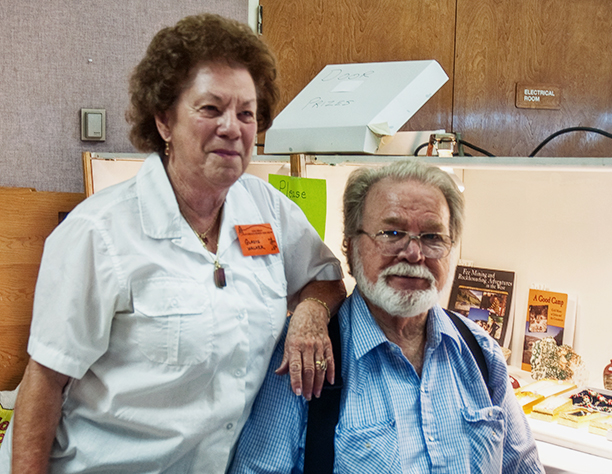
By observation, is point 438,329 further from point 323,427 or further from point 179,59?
point 179,59

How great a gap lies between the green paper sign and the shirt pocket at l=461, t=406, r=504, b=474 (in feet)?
2.15

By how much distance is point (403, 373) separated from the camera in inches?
49.8

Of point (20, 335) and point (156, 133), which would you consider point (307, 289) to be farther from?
point (20, 335)

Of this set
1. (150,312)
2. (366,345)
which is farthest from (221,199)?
(366,345)

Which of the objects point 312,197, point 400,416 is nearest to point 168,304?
point 400,416

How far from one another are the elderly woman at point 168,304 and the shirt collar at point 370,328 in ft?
0.38

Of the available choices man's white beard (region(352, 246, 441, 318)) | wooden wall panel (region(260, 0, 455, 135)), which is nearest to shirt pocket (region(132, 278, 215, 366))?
man's white beard (region(352, 246, 441, 318))

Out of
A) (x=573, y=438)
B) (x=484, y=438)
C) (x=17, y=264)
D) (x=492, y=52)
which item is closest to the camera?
(x=484, y=438)

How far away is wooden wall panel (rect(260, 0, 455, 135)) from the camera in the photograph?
218cm

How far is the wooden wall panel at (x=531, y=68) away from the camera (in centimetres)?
216

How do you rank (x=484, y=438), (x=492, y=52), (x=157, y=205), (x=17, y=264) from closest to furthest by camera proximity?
(x=157, y=205) < (x=484, y=438) < (x=17, y=264) < (x=492, y=52)

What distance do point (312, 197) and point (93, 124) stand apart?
108cm

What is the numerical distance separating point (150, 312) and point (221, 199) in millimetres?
301

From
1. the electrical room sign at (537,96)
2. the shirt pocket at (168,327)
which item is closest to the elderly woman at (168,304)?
the shirt pocket at (168,327)
